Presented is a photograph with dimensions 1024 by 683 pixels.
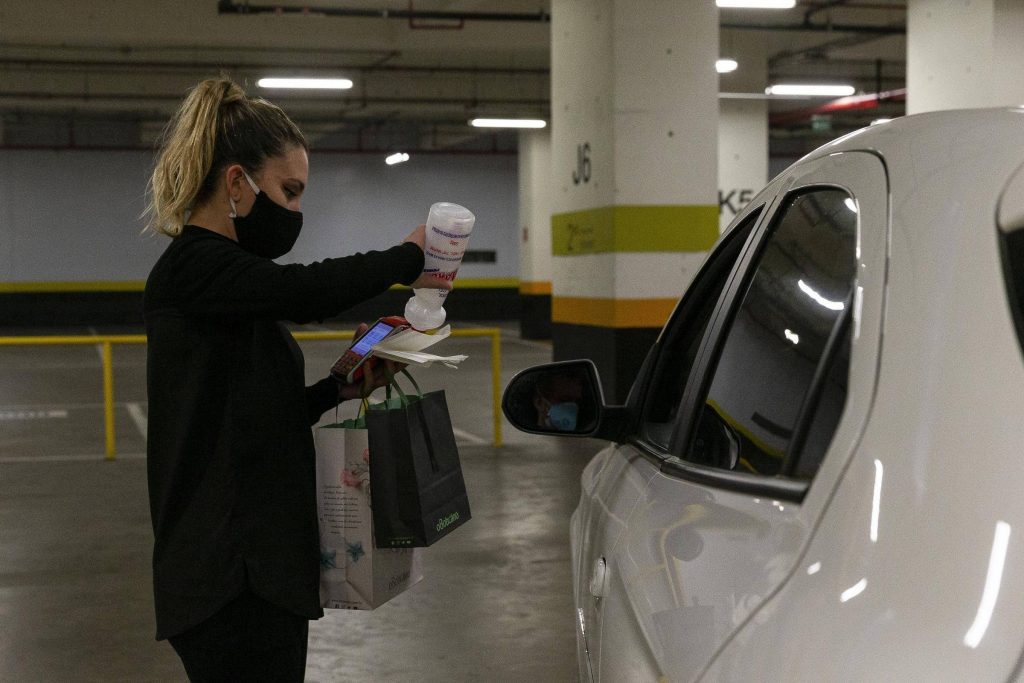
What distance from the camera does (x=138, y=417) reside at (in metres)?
12.4

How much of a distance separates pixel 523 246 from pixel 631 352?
43.9 feet

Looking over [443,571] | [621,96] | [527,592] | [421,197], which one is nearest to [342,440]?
[527,592]

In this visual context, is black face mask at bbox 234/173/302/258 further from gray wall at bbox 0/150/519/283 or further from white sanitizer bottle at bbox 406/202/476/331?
Answer: gray wall at bbox 0/150/519/283

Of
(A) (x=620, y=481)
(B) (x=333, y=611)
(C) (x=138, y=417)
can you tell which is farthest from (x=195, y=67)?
(A) (x=620, y=481)

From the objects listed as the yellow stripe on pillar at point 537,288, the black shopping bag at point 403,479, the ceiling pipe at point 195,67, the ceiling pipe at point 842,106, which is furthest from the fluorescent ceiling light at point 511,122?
the black shopping bag at point 403,479

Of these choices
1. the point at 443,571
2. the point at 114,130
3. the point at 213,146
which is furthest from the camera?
the point at 114,130

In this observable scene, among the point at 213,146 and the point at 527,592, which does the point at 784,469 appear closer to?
the point at 213,146

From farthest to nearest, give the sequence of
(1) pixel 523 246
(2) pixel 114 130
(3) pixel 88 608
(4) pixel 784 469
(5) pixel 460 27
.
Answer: (2) pixel 114 130, (1) pixel 523 246, (5) pixel 460 27, (3) pixel 88 608, (4) pixel 784 469

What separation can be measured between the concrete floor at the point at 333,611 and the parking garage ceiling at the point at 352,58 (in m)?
4.19

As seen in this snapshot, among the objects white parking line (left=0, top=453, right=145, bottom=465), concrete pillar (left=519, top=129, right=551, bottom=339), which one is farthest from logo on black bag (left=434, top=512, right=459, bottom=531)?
concrete pillar (left=519, top=129, right=551, bottom=339)

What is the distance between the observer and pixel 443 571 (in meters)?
5.95

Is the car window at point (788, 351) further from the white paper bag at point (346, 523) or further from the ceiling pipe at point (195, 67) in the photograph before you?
the ceiling pipe at point (195, 67)

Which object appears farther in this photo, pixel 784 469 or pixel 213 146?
pixel 213 146

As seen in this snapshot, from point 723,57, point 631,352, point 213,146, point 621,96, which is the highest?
point 723,57
